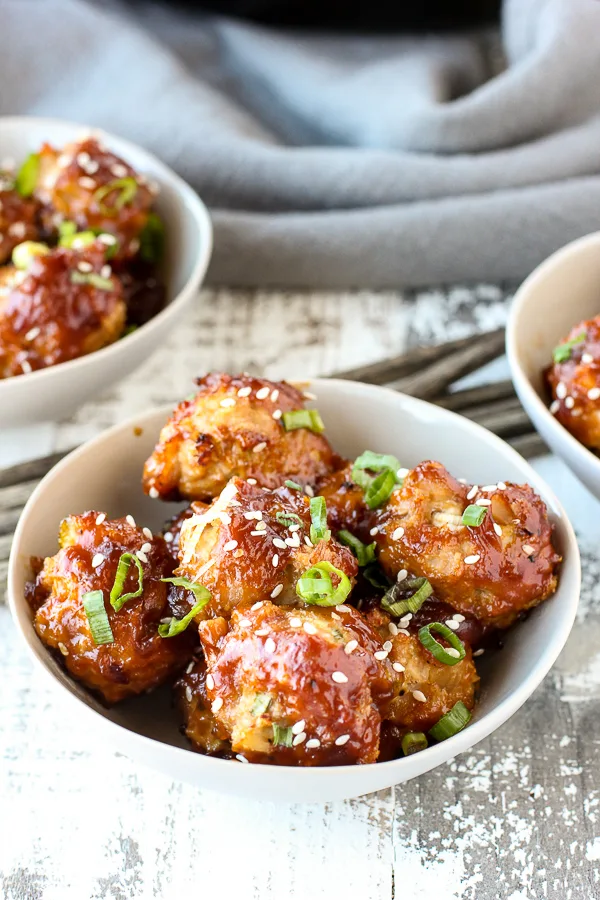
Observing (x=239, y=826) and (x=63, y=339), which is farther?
(x=63, y=339)

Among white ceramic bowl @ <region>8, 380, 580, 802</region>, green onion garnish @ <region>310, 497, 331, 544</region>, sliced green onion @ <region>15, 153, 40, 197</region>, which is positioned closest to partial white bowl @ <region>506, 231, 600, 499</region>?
white ceramic bowl @ <region>8, 380, 580, 802</region>

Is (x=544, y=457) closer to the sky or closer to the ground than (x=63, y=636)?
closer to the ground

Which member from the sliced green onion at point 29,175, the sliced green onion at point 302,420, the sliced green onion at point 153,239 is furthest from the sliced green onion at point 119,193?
the sliced green onion at point 302,420

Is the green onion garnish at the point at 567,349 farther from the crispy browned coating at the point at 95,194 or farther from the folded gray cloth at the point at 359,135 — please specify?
the crispy browned coating at the point at 95,194

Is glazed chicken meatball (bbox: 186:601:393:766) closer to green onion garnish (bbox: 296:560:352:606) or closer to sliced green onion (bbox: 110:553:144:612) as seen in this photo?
green onion garnish (bbox: 296:560:352:606)

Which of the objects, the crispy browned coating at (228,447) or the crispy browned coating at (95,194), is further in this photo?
the crispy browned coating at (95,194)

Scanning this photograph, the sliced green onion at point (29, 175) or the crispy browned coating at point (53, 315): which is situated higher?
the sliced green onion at point (29, 175)

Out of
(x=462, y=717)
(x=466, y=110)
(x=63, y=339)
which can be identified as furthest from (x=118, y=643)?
(x=466, y=110)

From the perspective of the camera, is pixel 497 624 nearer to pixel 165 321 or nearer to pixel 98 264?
pixel 165 321
